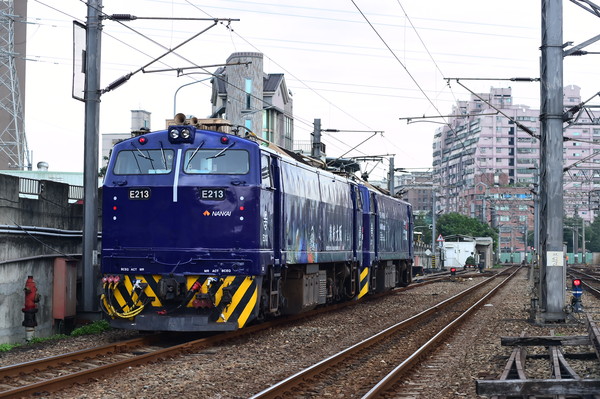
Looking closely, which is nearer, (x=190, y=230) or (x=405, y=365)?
(x=405, y=365)

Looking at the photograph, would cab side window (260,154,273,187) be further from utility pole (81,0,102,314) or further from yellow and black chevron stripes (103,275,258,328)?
utility pole (81,0,102,314)

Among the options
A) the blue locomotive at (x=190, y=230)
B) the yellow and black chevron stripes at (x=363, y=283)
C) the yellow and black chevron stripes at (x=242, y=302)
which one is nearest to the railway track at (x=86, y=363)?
the blue locomotive at (x=190, y=230)

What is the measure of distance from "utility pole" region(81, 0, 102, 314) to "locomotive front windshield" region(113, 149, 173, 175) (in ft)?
6.38

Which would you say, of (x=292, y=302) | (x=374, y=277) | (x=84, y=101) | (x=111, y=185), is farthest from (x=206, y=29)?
(x=374, y=277)

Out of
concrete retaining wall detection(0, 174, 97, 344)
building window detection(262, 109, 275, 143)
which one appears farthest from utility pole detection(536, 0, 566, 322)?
building window detection(262, 109, 275, 143)

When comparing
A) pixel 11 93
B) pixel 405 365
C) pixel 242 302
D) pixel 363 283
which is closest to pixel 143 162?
pixel 242 302

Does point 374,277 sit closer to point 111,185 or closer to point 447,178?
point 111,185

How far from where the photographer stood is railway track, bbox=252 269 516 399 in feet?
36.3

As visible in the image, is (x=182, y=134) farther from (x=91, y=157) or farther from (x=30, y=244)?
(x=30, y=244)

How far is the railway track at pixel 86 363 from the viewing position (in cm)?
1078

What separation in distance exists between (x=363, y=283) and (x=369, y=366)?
13.9 metres

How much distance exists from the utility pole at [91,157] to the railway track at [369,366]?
5912mm

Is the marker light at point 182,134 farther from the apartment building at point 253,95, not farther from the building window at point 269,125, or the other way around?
the building window at point 269,125

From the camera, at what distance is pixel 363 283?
2759 cm
